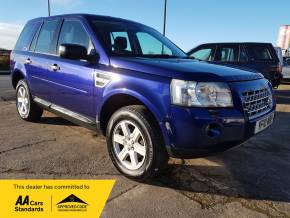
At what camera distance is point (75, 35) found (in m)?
4.29

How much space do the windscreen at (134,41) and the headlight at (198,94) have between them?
1143 mm

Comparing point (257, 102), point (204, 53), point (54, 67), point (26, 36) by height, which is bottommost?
point (204, 53)

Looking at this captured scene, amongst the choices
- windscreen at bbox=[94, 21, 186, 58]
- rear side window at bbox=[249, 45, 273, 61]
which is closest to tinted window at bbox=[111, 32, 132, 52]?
windscreen at bbox=[94, 21, 186, 58]

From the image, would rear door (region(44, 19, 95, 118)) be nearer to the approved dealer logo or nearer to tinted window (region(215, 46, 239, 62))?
the approved dealer logo

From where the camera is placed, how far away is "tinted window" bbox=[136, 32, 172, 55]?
4.31m

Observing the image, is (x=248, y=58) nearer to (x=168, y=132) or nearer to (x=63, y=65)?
(x=63, y=65)

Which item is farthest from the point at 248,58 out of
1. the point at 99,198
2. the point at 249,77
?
the point at 99,198

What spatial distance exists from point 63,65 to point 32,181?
5.34 feet

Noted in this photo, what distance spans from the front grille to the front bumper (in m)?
0.18

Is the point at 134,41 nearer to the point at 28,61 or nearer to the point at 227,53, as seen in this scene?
the point at 28,61

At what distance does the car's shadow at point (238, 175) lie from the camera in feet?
10.6

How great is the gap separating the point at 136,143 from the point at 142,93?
55cm

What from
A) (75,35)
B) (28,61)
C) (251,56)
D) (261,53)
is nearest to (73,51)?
(75,35)

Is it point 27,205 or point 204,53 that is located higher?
point 204,53
